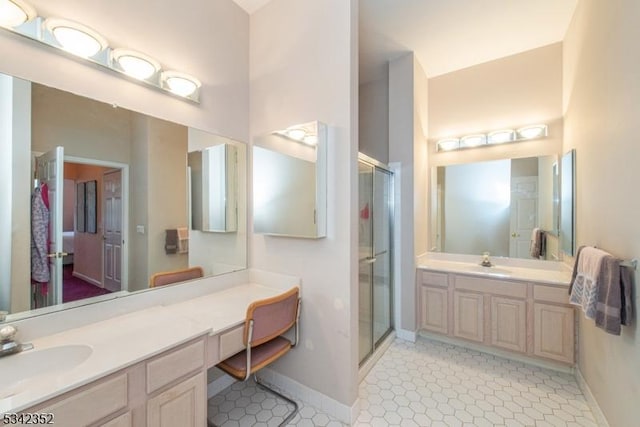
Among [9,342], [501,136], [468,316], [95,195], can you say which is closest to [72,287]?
[9,342]

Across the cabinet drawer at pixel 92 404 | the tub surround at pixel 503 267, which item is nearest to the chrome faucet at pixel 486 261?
the tub surround at pixel 503 267

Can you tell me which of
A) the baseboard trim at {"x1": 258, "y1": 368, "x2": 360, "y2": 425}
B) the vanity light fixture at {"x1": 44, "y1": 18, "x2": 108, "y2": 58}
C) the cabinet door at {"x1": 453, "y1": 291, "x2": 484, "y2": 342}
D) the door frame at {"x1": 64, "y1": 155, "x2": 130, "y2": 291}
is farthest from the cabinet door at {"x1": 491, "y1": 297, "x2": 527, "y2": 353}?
the vanity light fixture at {"x1": 44, "y1": 18, "x2": 108, "y2": 58}

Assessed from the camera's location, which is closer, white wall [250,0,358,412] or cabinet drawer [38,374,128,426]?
cabinet drawer [38,374,128,426]

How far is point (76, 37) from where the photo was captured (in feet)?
4.11

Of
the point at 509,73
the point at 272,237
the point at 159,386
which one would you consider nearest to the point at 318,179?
the point at 272,237

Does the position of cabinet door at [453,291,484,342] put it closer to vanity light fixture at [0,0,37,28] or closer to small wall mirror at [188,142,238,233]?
small wall mirror at [188,142,238,233]

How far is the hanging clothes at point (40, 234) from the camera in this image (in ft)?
3.93

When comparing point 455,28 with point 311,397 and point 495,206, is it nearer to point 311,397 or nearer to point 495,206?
point 495,206

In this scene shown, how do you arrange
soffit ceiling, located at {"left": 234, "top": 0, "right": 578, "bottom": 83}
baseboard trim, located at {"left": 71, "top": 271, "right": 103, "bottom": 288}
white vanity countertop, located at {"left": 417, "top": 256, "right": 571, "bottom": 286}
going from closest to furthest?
baseboard trim, located at {"left": 71, "top": 271, "right": 103, "bottom": 288} → soffit ceiling, located at {"left": 234, "top": 0, "right": 578, "bottom": 83} → white vanity countertop, located at {"left": 417, "top": 256, "right": 571, "bottom": 286}

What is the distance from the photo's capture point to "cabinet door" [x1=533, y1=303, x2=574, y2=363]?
6.99 feet

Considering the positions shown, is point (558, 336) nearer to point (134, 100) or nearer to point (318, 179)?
point (318, 179)

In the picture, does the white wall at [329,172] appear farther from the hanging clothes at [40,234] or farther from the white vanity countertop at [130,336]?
the hanging clothes at [40,234]

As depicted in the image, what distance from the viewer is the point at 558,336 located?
217 centimetres

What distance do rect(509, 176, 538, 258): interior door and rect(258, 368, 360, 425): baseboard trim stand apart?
2279mm
